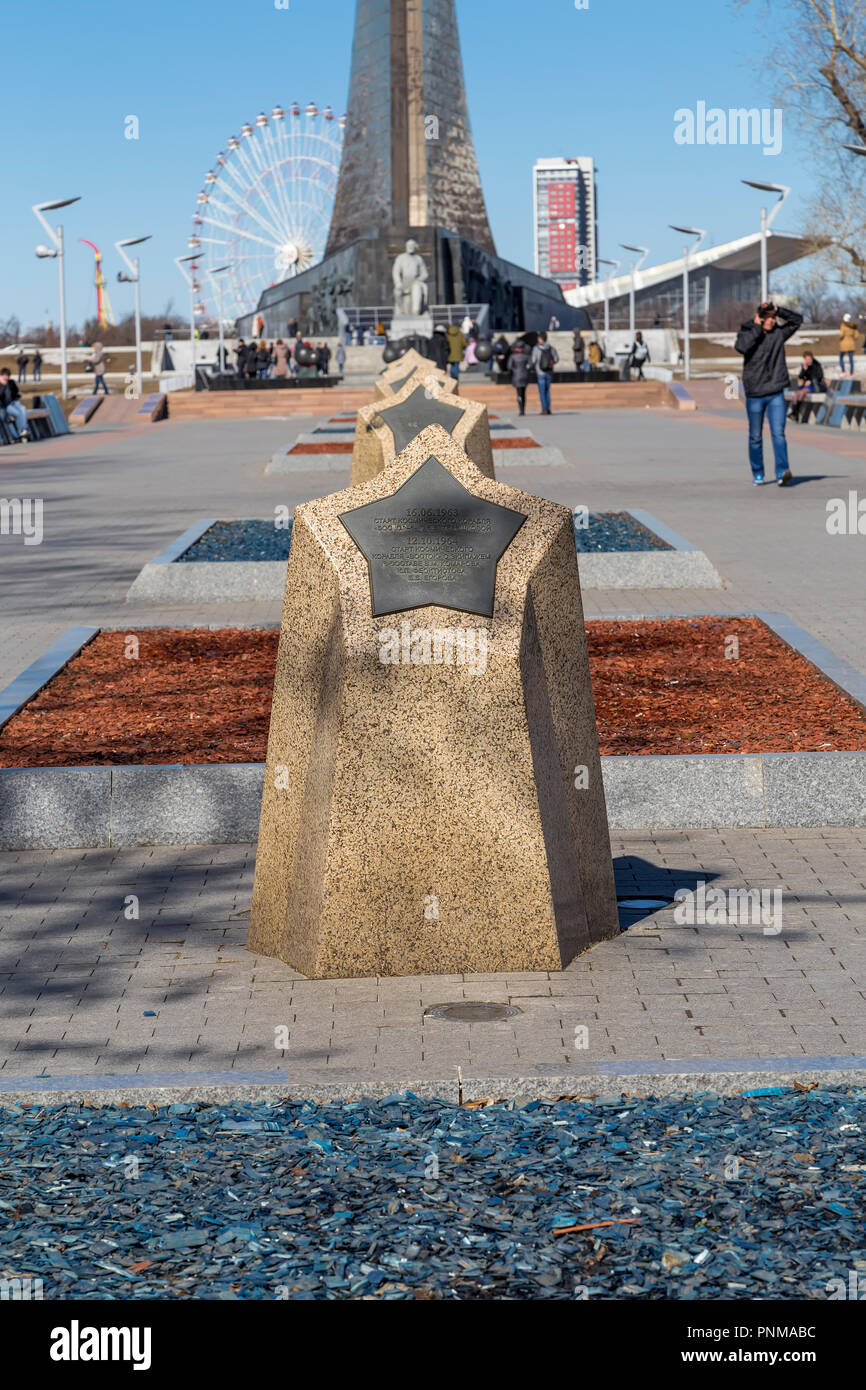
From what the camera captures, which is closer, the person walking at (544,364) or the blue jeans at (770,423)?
the blue jeans at (770,423)

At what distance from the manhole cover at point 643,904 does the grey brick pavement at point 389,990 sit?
7 cm

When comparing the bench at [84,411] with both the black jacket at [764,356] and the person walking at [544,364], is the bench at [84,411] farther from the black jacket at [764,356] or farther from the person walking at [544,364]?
the black jacket at [764,356]

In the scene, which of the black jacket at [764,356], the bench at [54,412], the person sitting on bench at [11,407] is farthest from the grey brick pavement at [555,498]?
the bench at [54,412]

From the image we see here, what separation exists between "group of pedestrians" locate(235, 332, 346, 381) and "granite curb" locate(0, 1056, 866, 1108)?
A: 56.3 meters

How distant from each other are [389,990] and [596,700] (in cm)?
377

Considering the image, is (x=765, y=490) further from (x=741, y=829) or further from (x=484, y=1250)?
(x=484, y=1250)

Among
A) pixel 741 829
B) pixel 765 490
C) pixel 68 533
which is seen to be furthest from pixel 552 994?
pixel 765 490

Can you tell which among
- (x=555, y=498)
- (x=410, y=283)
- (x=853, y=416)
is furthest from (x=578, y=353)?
(x=555, y=498)

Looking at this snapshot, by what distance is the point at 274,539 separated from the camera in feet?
50.5

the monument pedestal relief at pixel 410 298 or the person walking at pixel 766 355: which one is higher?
the monument pedestal relief at pixel 410 298

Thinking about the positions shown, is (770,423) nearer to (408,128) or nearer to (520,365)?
(520,365)

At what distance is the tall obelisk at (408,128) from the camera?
70562 millimetres

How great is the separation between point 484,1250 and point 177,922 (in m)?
2.70

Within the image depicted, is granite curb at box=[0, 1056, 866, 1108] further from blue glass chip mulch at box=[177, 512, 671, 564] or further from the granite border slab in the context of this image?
blue glass chip mulch at box=[177, 512, 671, 564]
